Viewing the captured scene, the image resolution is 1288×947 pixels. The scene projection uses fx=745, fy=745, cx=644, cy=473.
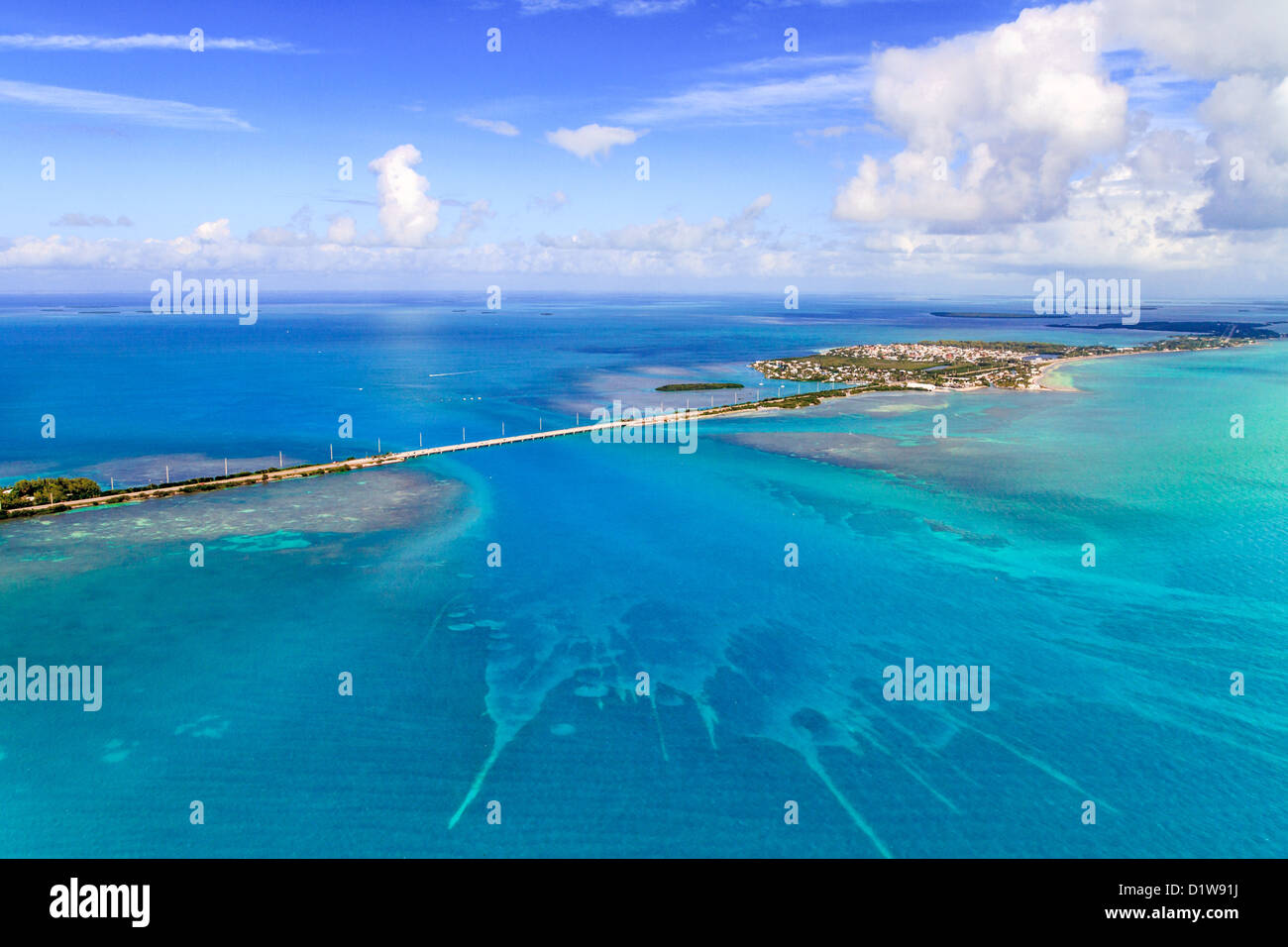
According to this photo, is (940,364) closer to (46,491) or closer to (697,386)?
(697,386)

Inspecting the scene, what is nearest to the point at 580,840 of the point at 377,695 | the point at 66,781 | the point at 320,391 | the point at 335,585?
the point at 377,695

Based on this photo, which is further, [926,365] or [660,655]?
[926,365]

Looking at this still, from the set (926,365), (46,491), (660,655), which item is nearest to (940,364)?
(926,365)

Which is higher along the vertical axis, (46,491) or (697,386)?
(697,386)

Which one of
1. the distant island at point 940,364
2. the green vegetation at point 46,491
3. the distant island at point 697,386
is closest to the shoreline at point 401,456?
the green vegetation at point 46,491

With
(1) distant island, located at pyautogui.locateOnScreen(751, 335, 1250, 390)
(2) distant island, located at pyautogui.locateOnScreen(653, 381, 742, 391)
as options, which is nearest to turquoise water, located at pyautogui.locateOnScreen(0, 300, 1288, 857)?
(2) distant island, located at pyautogui.locateOnScreen(653, 381, 742, 391)

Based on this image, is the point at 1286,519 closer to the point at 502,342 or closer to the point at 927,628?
the point at 927,628

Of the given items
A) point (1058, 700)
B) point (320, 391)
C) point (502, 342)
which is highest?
point (502, 342)
